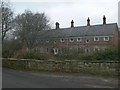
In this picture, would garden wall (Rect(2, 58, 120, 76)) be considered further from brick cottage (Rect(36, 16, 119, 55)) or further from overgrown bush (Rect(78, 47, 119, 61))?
brick cottage (Rect(36, 16, 119, 55))

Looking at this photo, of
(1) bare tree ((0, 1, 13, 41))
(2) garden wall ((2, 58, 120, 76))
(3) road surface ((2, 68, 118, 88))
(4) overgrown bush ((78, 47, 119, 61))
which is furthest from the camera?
(1) bare tree ((0, 1, 13, 41))

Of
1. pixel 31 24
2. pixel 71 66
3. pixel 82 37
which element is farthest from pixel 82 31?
pixel 71 66

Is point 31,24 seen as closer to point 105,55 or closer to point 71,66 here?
point 105,55

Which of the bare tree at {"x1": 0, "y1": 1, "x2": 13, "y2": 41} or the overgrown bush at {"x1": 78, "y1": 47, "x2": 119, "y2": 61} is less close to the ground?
the bare tree at {"x1": 0, "y1": 1, "x2": 13, "y2": 41}

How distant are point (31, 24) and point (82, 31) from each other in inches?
657

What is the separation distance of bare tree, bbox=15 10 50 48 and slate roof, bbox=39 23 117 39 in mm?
1911

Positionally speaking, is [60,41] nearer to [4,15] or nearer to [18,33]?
[18,33]

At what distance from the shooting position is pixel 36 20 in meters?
53.9

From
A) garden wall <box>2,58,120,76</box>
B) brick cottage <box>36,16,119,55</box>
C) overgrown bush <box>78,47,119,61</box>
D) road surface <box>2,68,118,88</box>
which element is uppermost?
brick cottage <box>36,16,119,55</box>

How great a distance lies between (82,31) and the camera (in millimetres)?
64750

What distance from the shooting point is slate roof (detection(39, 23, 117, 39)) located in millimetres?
57781

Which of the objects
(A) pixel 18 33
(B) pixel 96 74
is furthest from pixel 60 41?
(B) pixel 96 74

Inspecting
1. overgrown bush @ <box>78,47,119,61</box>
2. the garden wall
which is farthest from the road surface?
overgrown bush @ <box>78,47,119,61</box>

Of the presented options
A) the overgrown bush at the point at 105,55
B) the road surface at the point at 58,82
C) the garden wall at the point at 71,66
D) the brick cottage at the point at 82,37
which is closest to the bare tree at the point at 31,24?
the brick cottage at the point at 82,37
